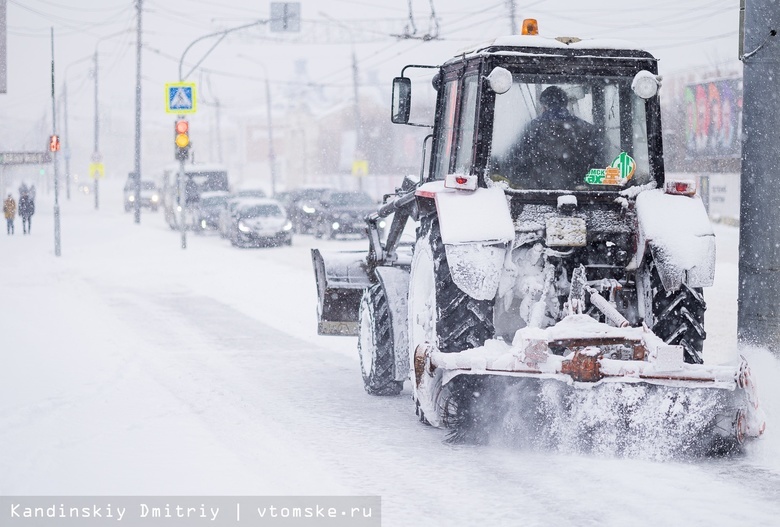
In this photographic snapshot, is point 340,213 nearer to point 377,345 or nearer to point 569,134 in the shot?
point 377,345

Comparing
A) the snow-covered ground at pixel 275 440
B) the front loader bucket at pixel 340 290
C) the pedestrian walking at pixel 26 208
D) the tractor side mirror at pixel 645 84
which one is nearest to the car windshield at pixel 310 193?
the pedestrian walking at pixel 26 208

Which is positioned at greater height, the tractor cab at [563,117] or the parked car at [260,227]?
the tractor cab at [563,117]

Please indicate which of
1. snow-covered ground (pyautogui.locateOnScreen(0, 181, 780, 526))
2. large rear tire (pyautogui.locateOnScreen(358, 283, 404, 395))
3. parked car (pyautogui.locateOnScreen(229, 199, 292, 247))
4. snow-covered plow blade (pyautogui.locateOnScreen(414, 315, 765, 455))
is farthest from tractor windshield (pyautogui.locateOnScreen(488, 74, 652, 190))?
parked car (pyautogui.locateOnScreen(229, 199, 292, 247))

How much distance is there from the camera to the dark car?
34.4 metres

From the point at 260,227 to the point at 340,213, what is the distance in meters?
3.08

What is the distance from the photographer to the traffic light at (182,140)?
28.9m

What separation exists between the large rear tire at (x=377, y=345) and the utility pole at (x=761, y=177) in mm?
2738

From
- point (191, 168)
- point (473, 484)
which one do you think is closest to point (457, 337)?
point (473, 484)

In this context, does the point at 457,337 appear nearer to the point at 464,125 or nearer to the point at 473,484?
the point at 473,484

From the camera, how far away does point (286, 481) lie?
6418 millimetres

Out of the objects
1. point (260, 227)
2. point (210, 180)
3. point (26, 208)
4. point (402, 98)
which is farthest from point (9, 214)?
point (402, 98)

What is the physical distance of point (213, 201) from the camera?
40906 millimetres

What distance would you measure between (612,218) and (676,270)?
0.70 metres

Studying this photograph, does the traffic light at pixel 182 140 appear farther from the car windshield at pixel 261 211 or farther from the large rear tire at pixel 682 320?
the large rear tire at pixel 682 320
